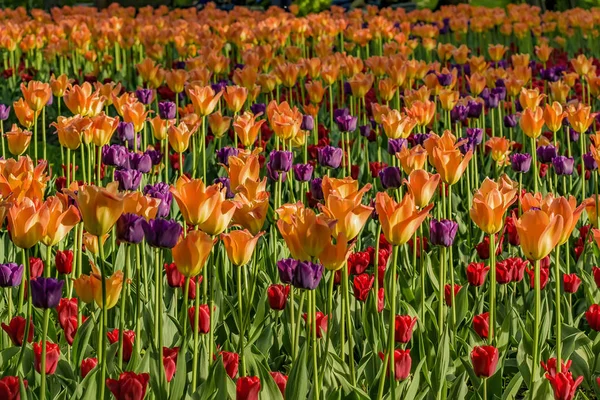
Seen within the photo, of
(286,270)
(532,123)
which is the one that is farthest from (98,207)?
(532,123)

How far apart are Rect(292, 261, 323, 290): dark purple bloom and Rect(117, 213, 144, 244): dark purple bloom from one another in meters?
0.38

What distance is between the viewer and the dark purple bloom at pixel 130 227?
228 cm

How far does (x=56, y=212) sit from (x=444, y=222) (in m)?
1.12

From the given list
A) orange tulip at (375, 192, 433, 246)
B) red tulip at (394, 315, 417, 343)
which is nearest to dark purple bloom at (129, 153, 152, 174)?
red tulip at (394, 315, 417, 343)

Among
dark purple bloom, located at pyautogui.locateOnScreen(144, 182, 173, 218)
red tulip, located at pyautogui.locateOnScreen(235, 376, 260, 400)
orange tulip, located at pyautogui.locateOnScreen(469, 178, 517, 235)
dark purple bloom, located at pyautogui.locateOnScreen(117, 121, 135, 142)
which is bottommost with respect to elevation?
red tulip, located at pyautogui.locateOnScreen(235, 376, 260, 400)

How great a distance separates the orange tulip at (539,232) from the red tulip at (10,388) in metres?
1.23

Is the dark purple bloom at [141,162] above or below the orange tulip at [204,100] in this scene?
below

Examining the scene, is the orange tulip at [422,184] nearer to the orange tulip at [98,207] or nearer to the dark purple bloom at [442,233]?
the dark purple bloom at [442,233]

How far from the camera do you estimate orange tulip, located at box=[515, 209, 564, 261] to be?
227cm

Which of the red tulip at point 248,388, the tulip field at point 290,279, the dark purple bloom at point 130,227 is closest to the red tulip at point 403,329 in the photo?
the tulip field at point 290,279

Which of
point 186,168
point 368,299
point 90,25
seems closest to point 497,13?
point 90,25

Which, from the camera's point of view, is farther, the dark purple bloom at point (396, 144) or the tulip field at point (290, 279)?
the dark purple bloom at point (396, 144)

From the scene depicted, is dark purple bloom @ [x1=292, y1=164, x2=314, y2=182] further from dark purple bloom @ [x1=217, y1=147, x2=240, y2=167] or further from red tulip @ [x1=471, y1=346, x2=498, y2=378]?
red tulip @ [x1=471, y1=346, x2=498, y2=378]

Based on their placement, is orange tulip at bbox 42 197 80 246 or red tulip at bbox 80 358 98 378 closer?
orange tulip at bbox 42 197 80 246
